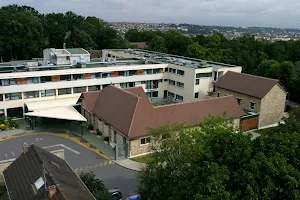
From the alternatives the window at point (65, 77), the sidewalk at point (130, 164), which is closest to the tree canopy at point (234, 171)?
the sidewalk at point (130, 164)

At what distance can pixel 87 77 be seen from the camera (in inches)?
2003

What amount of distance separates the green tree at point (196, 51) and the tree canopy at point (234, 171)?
63623 millimetres

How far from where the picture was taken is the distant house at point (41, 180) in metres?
17.7

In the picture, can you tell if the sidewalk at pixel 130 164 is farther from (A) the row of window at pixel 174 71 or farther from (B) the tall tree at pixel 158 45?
(B) the tall tree at pixel 158 45

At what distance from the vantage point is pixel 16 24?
69812 mm

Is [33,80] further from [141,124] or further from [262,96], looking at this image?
[262,96]

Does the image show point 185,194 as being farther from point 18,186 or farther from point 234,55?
point 234,55

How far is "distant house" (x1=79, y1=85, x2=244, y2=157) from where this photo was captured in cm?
3353

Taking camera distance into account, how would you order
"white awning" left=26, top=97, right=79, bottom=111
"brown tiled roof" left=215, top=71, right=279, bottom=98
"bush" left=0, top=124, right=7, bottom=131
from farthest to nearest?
"brown tiled roof" left=215, top=71, right=279, bottom=98, "white awning" left=26, top=97, right=79, bottom=111, "bush" left=0, top=124, right=7, bottom=131

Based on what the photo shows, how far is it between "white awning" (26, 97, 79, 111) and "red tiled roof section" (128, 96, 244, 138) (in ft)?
51.8

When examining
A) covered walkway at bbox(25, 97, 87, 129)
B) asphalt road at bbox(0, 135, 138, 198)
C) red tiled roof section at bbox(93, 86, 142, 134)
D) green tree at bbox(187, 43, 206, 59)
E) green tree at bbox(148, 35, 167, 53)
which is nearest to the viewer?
asphalt road at bbox(0, 135, 138, 198)

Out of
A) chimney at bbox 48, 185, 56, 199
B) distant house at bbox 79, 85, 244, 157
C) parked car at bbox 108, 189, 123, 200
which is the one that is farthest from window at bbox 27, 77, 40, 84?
chimney at bbox 48, 185, 56, 199

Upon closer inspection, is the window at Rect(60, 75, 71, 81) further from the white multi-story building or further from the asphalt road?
the asphalt road

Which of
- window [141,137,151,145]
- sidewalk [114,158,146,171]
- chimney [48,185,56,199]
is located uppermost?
chimney [48,185,56,199]
